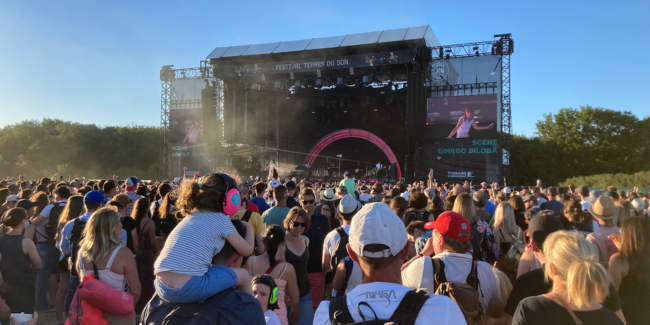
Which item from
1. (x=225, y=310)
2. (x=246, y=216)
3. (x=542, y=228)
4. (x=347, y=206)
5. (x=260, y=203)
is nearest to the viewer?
(x=225, y=310)

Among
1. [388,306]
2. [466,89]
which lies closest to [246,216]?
[388,306]

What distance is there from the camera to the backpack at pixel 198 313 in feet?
5.04

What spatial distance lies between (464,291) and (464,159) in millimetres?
18378

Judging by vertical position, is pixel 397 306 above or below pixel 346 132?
below

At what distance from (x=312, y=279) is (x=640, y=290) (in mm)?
2481

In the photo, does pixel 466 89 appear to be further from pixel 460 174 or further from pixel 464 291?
pixel 464 291

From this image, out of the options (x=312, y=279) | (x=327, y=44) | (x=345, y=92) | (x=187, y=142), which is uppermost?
(x=327, y=44)

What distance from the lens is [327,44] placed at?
66.4 ft

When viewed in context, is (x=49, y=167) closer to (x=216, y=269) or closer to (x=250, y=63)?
(x=250, y=63)

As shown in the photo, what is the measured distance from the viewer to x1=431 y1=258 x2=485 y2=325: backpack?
84.1 inches

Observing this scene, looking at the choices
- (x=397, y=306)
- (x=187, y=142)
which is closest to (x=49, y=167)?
(x=187, y=142)

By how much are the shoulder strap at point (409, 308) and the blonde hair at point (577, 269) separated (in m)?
0.91

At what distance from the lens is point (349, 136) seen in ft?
79.0

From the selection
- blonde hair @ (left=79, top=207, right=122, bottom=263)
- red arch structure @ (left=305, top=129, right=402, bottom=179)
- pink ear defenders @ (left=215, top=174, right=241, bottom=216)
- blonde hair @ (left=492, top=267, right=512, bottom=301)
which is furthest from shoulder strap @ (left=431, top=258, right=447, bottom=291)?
red arch structure @ (left=305, top=129, right=402, bottom=179)
